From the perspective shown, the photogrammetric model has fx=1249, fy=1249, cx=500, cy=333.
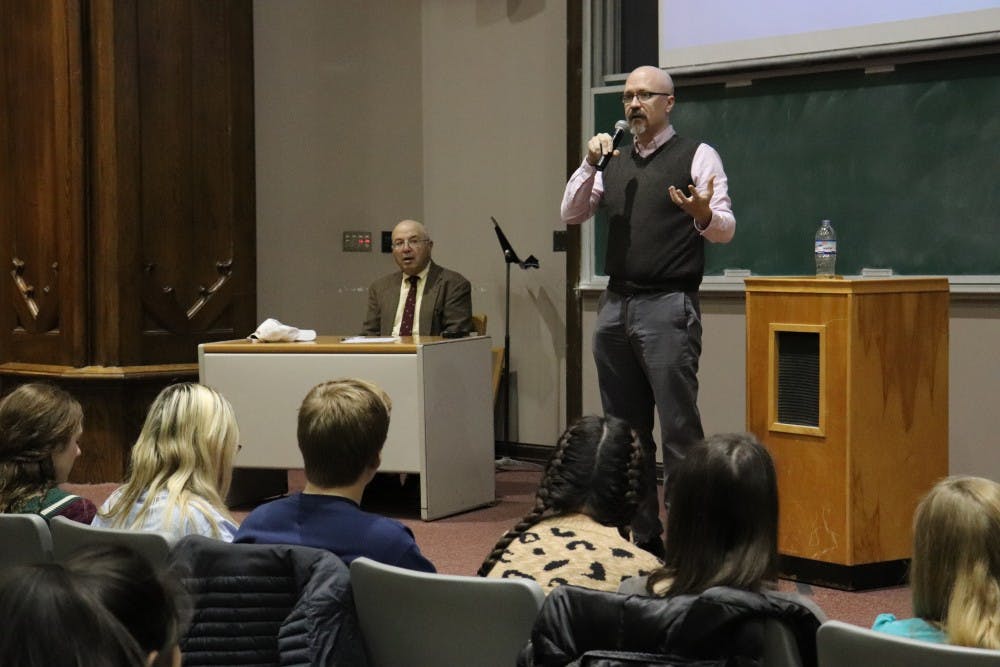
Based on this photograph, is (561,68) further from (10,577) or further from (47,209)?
(10,577)

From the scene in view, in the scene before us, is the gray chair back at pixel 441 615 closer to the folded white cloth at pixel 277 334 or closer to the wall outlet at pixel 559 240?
the folded white cloth at pixel 277 334

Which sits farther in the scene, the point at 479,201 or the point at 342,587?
the point at 479,201

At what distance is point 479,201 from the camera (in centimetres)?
718

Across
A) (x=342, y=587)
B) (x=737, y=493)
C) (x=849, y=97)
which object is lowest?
(x=342, y=587)

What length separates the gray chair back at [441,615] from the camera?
6.18 ft

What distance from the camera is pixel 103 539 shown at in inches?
93.0

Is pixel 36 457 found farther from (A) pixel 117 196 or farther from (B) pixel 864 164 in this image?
(B) pixel 864 164

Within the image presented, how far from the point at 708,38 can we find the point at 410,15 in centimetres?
231

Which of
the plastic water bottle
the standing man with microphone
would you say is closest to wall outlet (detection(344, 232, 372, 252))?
the standing man with microphone

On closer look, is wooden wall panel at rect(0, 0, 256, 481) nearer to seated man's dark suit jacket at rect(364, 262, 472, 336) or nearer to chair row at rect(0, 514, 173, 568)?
seated man's dark suit jacket at rect(364, 262, 472, 336)

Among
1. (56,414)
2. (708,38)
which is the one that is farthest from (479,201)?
(56,414)

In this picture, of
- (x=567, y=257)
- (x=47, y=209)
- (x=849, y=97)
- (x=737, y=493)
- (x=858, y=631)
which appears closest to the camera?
(x=858, y=631)

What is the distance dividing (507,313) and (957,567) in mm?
5181

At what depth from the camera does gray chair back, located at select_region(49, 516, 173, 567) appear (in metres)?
2.28
